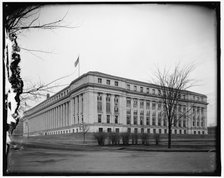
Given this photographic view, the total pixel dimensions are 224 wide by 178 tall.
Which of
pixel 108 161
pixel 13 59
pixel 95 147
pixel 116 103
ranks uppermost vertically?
pixel 13 59

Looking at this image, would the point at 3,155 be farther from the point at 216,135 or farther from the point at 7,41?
the point at 216,135

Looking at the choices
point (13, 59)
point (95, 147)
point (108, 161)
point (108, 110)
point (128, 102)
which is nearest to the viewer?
point (108, 161)

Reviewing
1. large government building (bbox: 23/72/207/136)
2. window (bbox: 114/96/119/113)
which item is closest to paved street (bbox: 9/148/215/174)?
large government building (bbox: 23/72/207/136)

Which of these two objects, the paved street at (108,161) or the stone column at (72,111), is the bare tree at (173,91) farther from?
the stone column at (72,111)

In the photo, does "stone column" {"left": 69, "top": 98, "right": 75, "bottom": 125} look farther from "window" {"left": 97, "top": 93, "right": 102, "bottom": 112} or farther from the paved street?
the paved street

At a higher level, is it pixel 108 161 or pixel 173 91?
pixel 173 91

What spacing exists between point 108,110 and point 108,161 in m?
1.34

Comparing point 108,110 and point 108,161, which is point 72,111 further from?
point 108,161

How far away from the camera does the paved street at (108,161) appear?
651cm

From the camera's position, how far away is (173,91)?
7422 mm

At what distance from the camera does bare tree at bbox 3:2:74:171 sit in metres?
6.59

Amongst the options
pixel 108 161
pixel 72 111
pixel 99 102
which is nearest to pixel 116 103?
pixel 99 102

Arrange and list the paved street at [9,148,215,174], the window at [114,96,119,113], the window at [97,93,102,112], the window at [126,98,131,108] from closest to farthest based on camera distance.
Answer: the paved street at [9,148,215,174], the window at [97,93,102,112], the window at [114,96,119,113], the window at [126,98,131,108]

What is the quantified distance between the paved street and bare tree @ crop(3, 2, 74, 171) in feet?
2.19
